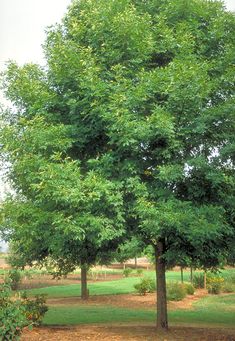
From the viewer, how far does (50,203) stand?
44.2 feet

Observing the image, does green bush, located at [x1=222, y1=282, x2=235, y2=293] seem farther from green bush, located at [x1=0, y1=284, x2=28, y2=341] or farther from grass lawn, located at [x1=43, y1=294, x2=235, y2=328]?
green bush, located at [x1=0, y1=284, x2=28, y2=341]

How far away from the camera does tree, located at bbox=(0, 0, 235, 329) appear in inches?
511

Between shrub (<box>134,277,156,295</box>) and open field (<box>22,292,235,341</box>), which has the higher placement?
shrub (<box>134,277,156,295</box>)

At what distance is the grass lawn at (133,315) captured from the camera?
21219 millimetres

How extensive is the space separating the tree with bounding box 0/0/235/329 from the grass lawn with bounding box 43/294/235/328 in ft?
23.1

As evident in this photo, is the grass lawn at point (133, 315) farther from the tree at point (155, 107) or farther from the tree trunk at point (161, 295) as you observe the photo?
the tree at point (155, 107)

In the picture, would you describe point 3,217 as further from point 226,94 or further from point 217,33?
point 217,33

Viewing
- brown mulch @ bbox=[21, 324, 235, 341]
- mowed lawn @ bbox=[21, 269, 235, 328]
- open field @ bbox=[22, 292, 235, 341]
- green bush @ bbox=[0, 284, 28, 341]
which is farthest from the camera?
mowed lawn @ bbox=[21, 269, 235, 328]

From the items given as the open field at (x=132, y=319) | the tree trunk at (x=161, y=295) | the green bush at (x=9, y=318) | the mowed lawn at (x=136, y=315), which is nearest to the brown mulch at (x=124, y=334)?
the open field at (x=132, y=319)

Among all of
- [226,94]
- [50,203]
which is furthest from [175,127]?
[50,203]

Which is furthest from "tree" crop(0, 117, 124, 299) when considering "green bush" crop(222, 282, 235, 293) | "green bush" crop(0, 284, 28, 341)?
"green bush" crop(222, 282, 235, 293)

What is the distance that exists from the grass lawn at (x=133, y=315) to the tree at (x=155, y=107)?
7032 mm

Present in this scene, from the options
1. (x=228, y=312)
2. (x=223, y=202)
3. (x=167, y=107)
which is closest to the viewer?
(x=167, y=107)

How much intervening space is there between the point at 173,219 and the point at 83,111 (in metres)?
4.62
